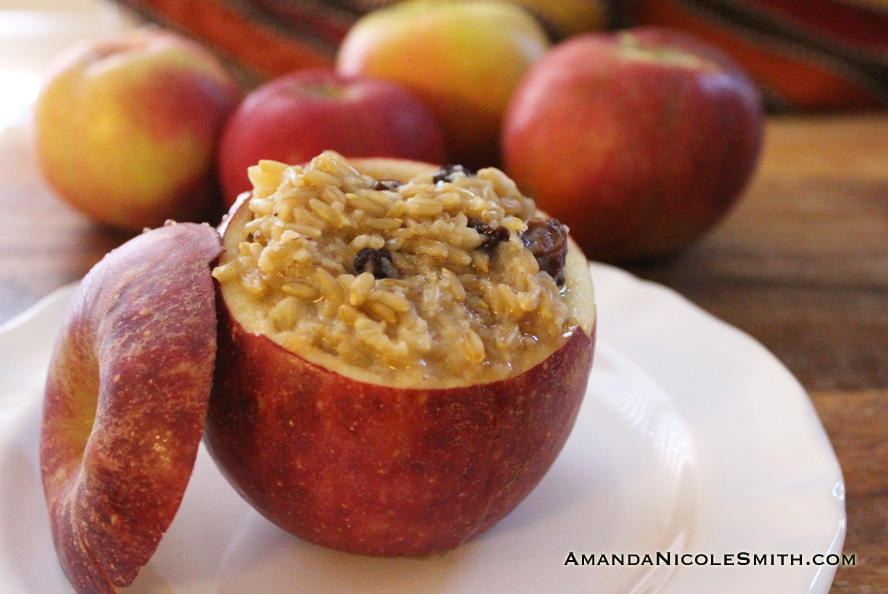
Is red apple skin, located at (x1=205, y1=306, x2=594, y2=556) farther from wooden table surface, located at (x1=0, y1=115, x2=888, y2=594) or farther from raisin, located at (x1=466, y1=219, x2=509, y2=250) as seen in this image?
wooden table surface, located at (x1=0, y1=115, x2=888, y2=594)

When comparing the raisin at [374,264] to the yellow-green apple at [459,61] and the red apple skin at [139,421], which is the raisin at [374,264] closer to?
the red apple skin at [139,421]

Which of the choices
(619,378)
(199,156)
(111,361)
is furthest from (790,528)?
(199,156)

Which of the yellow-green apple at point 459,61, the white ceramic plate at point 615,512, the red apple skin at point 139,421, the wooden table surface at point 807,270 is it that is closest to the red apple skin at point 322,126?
the yellow-green apple at point 459,61

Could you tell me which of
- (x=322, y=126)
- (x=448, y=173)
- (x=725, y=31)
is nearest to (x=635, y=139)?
(x=322, y=126)

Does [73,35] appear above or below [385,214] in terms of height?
below

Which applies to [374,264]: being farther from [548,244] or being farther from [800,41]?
[800,41]

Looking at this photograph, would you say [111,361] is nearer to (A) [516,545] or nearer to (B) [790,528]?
(A) [516,545]

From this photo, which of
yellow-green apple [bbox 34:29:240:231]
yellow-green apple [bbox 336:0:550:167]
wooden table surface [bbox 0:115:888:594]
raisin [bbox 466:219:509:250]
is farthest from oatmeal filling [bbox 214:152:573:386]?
yellow-green apple [bbox 336:0:550:167]
